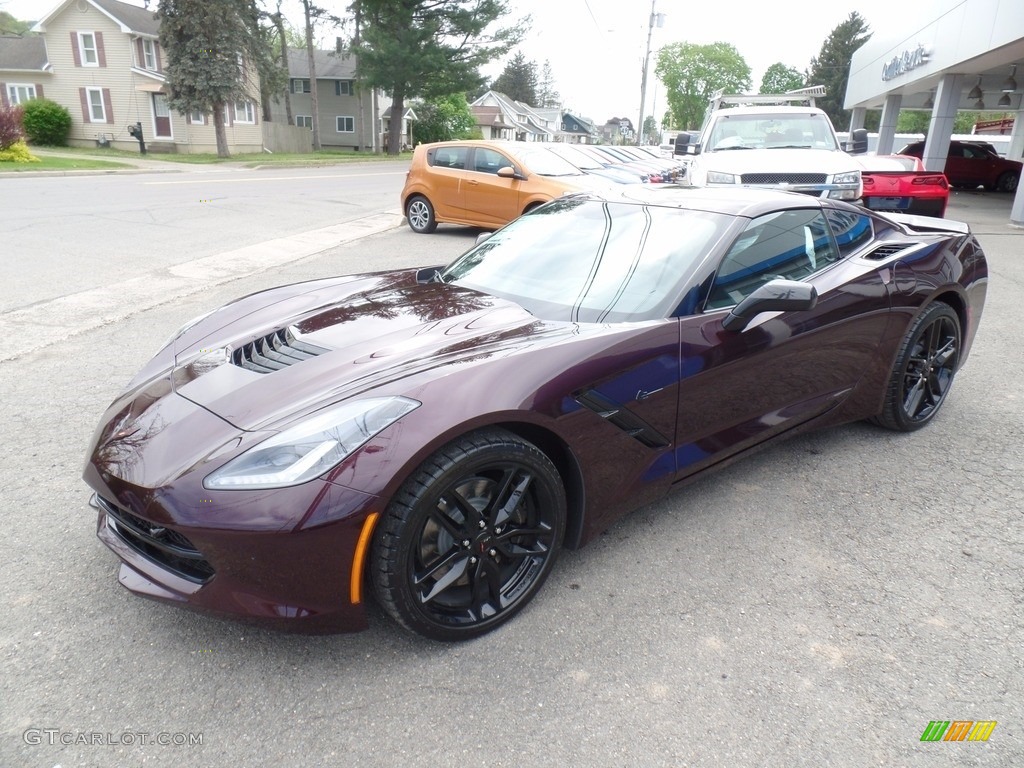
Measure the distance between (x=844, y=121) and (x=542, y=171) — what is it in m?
73.1

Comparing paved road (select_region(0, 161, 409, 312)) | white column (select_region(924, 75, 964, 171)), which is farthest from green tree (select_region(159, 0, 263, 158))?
white column (select_region(924, 75, 964, 171))

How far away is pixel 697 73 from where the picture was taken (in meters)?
97.0

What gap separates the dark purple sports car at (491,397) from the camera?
202 centimetres

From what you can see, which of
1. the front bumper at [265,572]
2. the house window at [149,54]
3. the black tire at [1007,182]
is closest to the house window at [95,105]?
the house window at [149,54]

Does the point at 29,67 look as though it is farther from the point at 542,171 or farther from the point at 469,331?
the point at 469,331

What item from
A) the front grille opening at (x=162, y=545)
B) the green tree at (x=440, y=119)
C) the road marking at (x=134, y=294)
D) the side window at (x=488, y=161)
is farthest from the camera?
the green tree at (x=440, y=119)

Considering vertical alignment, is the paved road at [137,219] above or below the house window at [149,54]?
below

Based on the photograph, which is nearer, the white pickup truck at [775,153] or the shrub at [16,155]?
the white pickup truck at [775,153]

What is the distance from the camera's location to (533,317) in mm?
2814

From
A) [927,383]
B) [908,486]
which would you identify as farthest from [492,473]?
[927,383]

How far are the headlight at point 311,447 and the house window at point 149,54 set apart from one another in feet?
138

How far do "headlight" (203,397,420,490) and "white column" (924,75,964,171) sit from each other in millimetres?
20927

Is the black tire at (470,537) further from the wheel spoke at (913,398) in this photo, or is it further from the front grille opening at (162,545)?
the wheel spoke at (913,398)

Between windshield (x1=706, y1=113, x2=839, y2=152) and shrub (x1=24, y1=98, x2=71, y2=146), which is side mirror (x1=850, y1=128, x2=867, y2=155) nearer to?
windshield (x1=706, y1=113, x2=839, y2=152)
